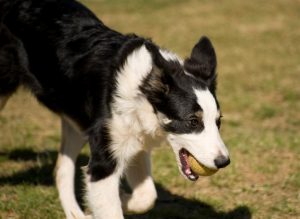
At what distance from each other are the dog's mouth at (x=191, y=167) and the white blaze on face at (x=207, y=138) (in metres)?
0.10

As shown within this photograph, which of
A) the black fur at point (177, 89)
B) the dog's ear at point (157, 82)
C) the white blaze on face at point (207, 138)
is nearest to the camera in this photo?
the white blaze on face at point (207, 138)

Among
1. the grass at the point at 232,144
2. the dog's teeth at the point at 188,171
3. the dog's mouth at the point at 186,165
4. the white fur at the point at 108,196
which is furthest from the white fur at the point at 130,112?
the grass at the point at 232,144

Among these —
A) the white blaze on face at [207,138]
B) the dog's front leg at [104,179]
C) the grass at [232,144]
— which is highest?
the white blaze on face at [207,138]

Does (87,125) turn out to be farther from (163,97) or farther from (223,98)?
(223,98)

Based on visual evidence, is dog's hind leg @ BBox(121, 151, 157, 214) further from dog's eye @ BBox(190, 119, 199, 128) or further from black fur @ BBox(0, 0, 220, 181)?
dog's eye @ BBox(190, 119, 199, 128)

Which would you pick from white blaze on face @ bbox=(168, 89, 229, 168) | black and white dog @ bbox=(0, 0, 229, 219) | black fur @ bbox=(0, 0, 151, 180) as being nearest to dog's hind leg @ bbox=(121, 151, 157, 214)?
black and white dog @ bbox=(0, 0, 229, 219)

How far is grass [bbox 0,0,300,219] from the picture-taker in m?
6.13

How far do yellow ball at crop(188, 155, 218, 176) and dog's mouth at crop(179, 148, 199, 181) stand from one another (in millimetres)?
38

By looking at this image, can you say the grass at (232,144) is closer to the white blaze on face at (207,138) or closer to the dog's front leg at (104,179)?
the dog's front leg at (104,179)

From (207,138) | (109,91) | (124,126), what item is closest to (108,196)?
(124,126)

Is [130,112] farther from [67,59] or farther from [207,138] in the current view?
[67,59]

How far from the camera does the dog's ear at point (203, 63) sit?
493cm

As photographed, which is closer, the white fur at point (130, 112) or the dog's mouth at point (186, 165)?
the dog's mouth at point (186, 165)

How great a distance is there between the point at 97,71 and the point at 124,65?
33 centimetres
